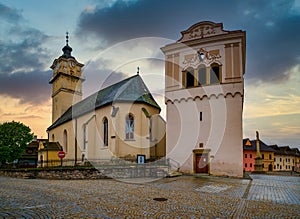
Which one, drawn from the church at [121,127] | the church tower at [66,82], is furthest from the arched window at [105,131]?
the church tower at [66,82]

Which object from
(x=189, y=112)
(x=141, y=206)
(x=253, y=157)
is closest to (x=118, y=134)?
(x=189, y=112)

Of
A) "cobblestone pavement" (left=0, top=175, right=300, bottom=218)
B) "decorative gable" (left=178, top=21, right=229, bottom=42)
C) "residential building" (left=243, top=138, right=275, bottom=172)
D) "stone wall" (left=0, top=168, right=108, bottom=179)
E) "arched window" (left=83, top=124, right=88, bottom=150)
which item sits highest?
"decorative gable" (left=178, top=21, right=229, bottom=42)

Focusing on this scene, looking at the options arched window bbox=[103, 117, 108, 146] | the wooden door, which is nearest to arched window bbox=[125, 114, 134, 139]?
arched window bbox=[103, 117, 108, 146]

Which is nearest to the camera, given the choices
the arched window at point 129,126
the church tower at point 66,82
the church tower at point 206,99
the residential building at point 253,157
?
the church tower at point 206,99

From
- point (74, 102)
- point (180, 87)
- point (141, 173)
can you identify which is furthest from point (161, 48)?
point (74, 102)

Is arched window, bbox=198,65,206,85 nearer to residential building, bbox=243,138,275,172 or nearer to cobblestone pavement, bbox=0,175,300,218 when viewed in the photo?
cobblestone pavement, bbox=0,175,300,218

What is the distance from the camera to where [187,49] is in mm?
22297

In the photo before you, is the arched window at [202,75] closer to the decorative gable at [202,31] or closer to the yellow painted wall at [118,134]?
the decorative gable at [202,31]

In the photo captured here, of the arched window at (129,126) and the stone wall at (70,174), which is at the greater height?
the arched window at (129,126)

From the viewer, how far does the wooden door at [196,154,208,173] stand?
20641mm

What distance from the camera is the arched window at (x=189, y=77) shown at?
871 inches

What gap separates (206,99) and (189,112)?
5.75 feet

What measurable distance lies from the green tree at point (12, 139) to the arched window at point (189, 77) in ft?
99.2

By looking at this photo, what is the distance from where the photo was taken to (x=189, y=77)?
2233 centimetres
